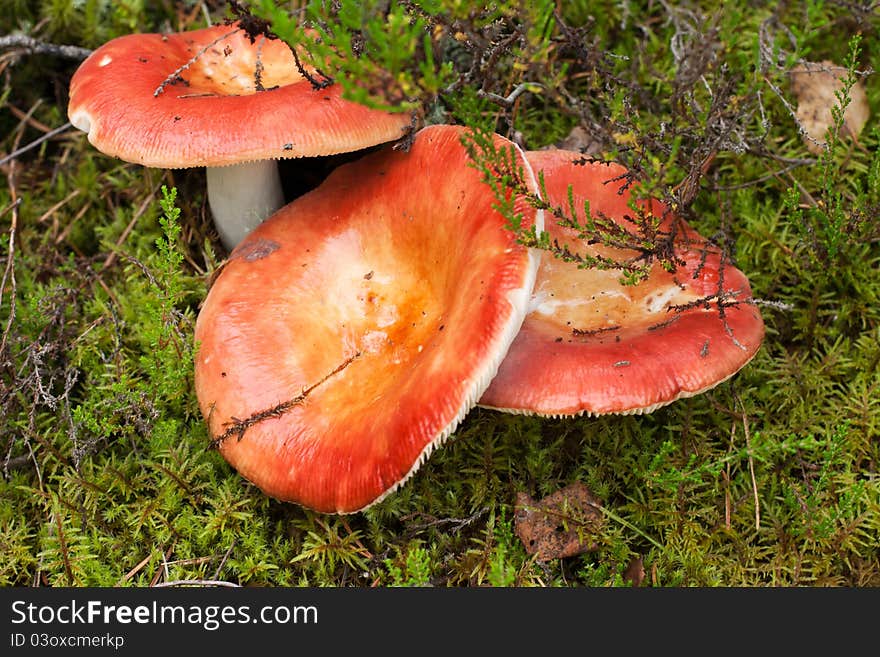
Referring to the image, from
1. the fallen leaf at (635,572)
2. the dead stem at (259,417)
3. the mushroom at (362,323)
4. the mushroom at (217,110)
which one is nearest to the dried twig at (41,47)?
the mushroom at (217,110)

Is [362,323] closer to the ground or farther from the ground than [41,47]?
closer to the ground

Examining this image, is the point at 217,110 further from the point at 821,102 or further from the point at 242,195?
the point at 821,102

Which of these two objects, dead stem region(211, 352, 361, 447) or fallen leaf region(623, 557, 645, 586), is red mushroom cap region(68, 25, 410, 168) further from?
fallen leaf region(623, 557, 645, 586)

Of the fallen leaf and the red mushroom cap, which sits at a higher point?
the red mushroom cap

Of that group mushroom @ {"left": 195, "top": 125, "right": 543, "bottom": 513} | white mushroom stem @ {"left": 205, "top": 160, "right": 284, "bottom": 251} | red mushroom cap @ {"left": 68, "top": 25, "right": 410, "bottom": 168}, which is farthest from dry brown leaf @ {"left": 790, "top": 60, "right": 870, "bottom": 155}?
white mushroom stem @ {"left": 205, "top": 160, "right": 284, "bottom": 251}

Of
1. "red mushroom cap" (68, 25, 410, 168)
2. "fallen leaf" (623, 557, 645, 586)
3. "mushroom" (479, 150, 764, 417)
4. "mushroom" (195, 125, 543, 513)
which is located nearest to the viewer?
"mushroom" (195, 125, 543, 513)

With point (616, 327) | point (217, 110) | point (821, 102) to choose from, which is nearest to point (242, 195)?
point (217, 110)

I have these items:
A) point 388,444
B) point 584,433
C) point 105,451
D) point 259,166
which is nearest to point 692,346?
point 584,433
